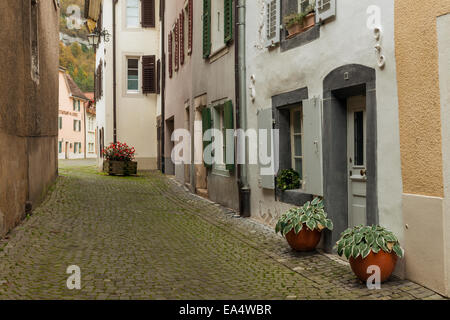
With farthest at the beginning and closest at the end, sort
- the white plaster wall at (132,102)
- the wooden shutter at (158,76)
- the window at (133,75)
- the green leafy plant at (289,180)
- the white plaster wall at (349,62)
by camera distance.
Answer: the window at (133,75), the white plaster wall at (132,102), the wooden shutter at (158,76), the green leafy plant at (289,180), the white plaster wall at (349,62)

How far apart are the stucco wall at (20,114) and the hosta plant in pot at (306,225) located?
3.98m

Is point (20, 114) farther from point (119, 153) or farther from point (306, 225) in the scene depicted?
point (119, 153)

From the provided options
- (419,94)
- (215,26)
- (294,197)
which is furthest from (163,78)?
(419,94)

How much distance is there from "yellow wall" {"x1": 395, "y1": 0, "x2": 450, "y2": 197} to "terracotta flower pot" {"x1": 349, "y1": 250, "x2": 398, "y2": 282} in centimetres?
71

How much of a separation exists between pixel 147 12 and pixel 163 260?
18.3 metres

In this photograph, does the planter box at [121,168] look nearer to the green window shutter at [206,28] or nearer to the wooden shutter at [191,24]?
the wooden shutter at [191,24]

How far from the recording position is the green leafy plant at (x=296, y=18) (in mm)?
7309

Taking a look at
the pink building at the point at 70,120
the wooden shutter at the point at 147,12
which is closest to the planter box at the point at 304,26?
the wooden shutter at the point at 147,12

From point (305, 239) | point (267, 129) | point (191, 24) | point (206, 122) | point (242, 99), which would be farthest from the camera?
point (191, 24)

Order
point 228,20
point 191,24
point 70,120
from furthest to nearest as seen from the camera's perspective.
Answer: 1. point 70,120
2. point 191,24
3. point 228,20

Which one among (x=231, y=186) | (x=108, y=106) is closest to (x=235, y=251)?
(x=231, y=186)

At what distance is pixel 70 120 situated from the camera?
5038 cm

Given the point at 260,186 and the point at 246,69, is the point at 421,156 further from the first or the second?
the point at 246,69

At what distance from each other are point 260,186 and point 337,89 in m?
3.19
